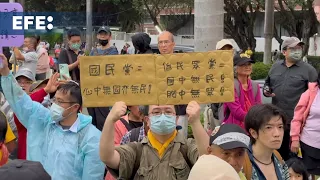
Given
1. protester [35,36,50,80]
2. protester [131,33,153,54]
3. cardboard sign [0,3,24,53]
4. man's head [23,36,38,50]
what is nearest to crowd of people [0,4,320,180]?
cardboard sign [0,3,24,53]

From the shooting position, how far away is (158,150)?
375 centimetres

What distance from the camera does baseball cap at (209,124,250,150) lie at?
3.40 metres

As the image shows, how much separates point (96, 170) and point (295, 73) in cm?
306

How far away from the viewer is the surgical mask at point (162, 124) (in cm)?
371

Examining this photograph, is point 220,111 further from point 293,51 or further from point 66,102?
point 66,102

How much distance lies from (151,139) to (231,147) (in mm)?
654

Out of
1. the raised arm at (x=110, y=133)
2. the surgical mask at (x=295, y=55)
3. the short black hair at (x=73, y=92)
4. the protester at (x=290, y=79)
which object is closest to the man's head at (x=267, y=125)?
the raised arm at (x=110, y=133)

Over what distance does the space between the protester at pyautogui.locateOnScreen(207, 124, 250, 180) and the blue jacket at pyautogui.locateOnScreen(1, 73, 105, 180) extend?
1081 millimetres

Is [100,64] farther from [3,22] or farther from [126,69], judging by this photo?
[3,22]

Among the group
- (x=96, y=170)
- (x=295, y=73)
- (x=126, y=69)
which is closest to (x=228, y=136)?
(x=126, y=69)

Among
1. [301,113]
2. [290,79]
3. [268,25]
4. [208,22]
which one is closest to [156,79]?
[301,113]

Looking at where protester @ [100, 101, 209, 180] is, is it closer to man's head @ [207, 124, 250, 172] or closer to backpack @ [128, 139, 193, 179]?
backpack @ [128, 139, 193, 179]

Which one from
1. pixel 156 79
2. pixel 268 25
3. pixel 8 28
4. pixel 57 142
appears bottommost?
pixel 57 142

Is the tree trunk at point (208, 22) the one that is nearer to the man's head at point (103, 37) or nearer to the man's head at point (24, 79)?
the man's head at point (103, 37)
